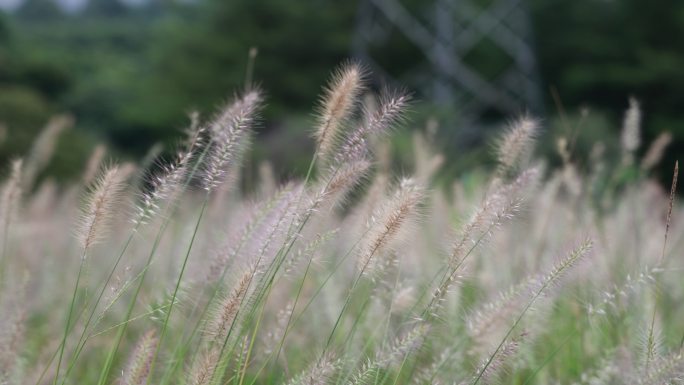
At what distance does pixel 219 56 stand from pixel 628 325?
24.0 meters

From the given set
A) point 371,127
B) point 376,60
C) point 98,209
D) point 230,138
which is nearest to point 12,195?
point 98,209

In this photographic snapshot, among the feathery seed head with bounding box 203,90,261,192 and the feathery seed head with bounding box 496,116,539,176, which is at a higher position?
the feathery seed head with bounding box 496,116,539,176

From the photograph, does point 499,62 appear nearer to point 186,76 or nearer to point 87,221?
point 186,76

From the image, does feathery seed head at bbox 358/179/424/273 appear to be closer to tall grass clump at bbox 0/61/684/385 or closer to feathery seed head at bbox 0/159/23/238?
tall grass clump at bbox 0/61/684/385

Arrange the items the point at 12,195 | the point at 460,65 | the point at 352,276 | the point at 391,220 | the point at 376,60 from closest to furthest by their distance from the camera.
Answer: the point at 391,220
the point at 352,276
the point at 12,195
the point at 460,65
the point at 376,60

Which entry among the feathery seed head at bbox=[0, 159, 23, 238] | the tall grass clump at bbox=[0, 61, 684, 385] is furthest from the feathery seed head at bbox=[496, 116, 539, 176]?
the feathery seed head at bbox=[0, 159, 23, 238]

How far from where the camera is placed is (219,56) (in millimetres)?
25438

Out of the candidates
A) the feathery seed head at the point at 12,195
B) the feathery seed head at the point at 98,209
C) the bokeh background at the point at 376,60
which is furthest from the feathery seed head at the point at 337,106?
the bokeh background at the point at 376,60

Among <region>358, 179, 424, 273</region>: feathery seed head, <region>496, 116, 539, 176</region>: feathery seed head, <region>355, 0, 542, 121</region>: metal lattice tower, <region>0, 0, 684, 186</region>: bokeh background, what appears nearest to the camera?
<region>358, 179, 424, 273</region>: feathery seed head

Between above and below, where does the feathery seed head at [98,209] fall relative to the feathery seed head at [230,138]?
below

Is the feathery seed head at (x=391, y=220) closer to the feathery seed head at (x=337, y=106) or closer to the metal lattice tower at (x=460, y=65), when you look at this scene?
the feathery seed head at (x=337, y=106)

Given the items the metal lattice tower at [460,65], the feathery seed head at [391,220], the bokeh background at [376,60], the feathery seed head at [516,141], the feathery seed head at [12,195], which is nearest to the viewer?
the feathery seed head at [391,220]

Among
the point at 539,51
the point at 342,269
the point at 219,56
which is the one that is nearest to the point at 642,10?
the point at 539,51

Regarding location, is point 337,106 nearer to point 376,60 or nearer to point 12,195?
point 12,195
